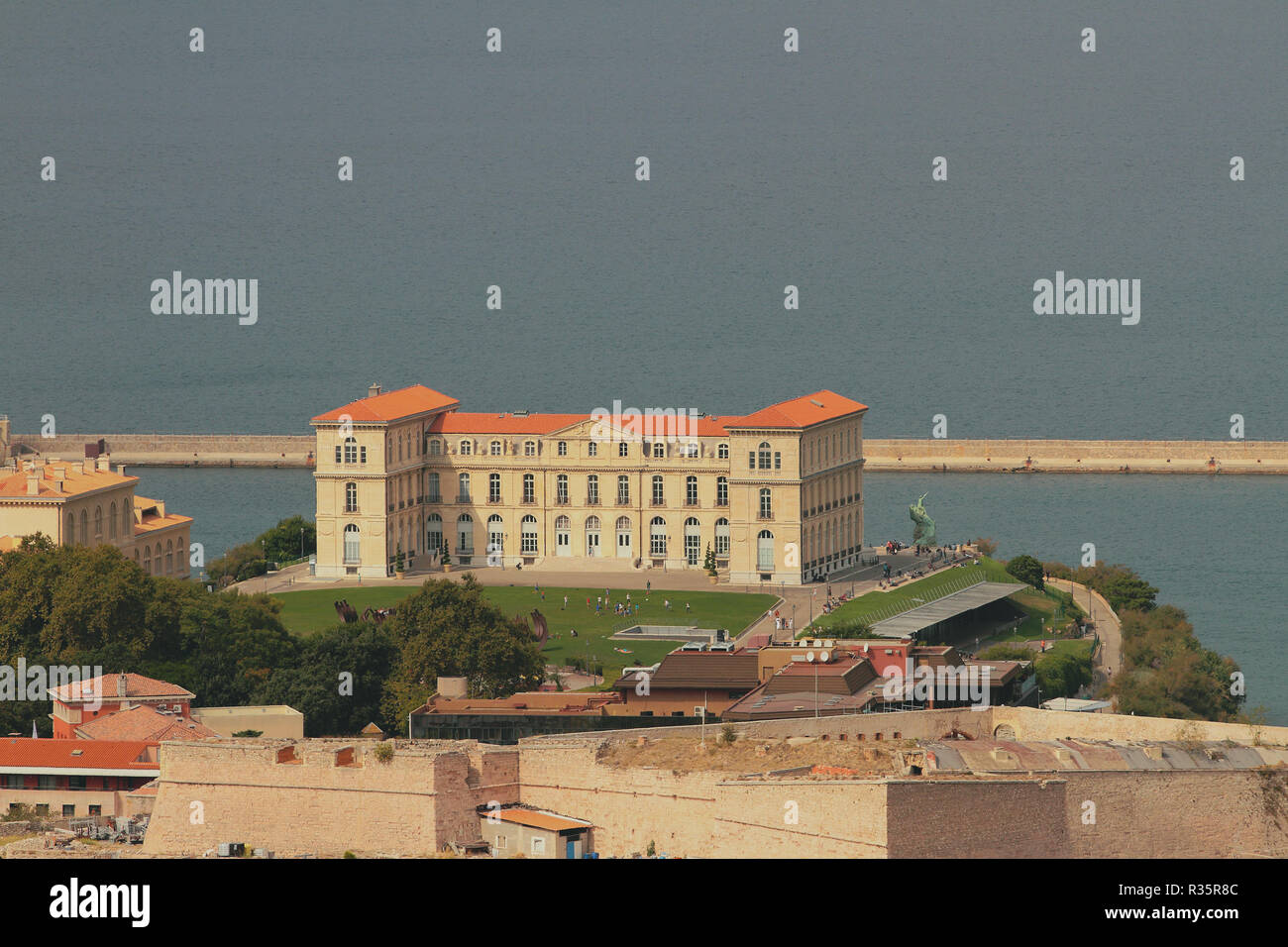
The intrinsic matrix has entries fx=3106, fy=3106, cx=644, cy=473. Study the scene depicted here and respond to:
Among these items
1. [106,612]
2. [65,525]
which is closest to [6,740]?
[106,612]

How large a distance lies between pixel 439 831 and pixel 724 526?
57.8m

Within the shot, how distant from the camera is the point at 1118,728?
67.6 meters

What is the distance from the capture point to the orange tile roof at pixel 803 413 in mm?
116625

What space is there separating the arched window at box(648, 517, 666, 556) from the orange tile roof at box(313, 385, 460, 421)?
10595 millimetres

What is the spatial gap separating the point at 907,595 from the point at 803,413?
11.7m

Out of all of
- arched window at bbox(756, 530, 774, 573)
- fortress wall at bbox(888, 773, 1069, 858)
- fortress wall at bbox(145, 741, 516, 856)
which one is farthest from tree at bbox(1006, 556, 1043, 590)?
fortress wall at bbox(888, 773, 1069, 858)

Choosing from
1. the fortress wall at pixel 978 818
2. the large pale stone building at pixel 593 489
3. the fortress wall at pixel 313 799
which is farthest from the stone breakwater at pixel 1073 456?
the fortress wall at pixel 978 818

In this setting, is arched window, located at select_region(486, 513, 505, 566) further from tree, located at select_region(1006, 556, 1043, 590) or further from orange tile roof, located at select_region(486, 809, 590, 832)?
orange tile roof, located at select_region(486, 809, 590, 832)

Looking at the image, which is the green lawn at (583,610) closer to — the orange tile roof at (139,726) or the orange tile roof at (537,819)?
the orange tile roof at (139,726)

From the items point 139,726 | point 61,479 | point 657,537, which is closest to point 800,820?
point 139,726

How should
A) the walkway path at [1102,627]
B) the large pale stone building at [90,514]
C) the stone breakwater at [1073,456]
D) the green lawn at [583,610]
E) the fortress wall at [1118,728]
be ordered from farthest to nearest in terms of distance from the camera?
1. the stone breakwater at [1073,456]
2. the large pale stone building at [90,514]
3. the walkway path at [1102,627]
4. the green lawn at [583,610]
5. the fortress wall at [1118,728]

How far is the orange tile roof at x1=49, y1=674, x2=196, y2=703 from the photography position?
81062 millimetres

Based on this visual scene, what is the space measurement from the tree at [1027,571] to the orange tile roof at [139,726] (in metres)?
44.8

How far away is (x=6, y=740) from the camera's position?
76.1 metres
